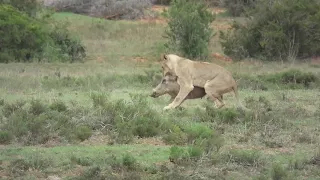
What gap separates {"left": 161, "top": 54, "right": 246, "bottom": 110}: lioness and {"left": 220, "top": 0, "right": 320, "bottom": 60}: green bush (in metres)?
12.9

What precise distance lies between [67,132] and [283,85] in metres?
10.4

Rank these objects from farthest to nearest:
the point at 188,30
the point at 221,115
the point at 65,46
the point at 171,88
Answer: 1. the point at 65,46
2. the point at 188,30
3. the point at 171,88
4. the point at 221,115

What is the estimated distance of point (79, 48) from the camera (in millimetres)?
28641

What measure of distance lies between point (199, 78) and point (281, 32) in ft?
43.1

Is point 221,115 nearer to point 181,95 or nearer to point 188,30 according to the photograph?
point 181,95

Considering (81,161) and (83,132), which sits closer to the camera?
(81,161)

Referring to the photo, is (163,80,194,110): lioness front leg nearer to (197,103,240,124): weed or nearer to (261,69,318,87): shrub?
(197,103,240,124): weed

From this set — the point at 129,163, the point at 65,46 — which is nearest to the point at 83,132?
the point at 129,163

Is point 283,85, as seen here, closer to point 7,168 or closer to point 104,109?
point 104,109

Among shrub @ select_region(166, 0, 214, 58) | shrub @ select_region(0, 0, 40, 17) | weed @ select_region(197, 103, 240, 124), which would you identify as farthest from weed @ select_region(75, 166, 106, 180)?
shrub @ select_region(0, 0, 40, 17)

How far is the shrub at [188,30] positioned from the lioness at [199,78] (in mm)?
12605

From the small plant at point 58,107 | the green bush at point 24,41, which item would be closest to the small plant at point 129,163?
the small plant at point 58,107

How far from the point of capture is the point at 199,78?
46.6 ft

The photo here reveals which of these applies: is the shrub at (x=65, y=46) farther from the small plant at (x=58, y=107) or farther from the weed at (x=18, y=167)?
the weed at (x=18, y=167)
